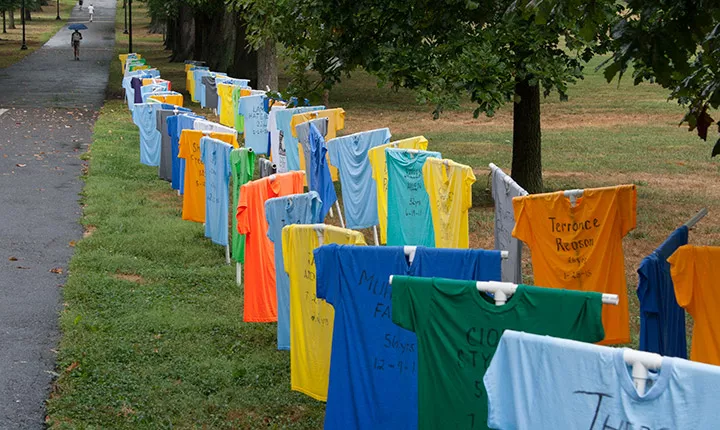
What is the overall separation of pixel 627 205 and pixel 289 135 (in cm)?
926

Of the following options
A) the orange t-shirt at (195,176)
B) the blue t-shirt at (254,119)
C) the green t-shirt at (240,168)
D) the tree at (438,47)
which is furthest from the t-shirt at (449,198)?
the blue t-shirt at (254,119)

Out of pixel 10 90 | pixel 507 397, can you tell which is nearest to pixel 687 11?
pixel 507 397

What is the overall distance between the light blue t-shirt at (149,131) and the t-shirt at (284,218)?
10.1 m

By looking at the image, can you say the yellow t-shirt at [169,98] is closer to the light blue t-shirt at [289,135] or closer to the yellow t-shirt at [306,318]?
the light blue t-shirt at [289,135]

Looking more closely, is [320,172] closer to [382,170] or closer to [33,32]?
[382,170]

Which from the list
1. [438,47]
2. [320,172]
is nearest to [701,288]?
[320,172]

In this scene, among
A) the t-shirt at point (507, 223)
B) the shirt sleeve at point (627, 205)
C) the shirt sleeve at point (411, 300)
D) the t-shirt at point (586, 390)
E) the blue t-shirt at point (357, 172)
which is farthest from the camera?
the blue t-shirt at point (357, 172)

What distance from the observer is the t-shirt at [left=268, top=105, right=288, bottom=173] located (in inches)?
677

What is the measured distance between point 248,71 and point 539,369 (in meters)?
29.8

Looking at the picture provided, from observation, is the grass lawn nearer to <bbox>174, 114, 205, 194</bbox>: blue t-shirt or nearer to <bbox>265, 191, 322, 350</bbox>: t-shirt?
<bbox>174, 114, 205, 194</bbox>: blue t-shirt

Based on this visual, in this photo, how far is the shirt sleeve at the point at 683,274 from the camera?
6188 millimetres

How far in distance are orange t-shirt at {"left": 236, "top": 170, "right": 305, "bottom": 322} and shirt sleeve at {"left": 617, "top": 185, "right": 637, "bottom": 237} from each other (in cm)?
323

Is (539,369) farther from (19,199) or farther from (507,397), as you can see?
(19,199)

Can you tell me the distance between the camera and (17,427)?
7.68 meters
